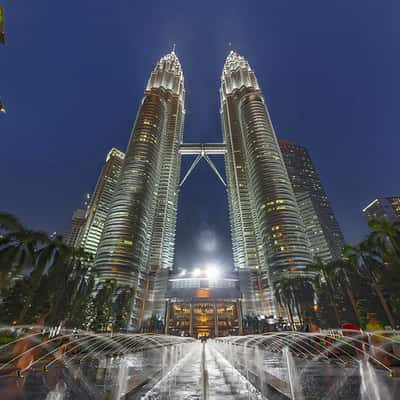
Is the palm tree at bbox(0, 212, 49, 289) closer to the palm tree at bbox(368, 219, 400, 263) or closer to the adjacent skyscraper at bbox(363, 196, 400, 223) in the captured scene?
the palm tree at bbox(368, 219, 400, 263)

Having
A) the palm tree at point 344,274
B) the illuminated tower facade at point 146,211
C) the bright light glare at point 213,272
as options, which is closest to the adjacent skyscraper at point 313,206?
the bright light glare at point 213,272

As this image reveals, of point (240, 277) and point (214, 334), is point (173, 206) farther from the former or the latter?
point (214, 334)

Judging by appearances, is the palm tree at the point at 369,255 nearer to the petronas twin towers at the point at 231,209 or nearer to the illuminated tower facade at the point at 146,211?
the petronas twin towers at the point at 231,209

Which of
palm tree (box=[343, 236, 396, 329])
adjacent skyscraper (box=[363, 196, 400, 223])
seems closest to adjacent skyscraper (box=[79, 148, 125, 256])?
palm tree (box=[343, 236, 396, 329])

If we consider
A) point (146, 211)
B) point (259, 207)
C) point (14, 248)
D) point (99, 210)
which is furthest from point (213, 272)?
point (14, 248)

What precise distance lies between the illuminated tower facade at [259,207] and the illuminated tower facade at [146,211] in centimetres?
4226

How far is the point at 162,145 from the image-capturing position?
16738cm

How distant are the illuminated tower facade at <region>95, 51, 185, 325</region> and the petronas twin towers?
1.56 feet

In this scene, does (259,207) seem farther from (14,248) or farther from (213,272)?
(14,248)

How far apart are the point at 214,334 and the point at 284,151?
134m

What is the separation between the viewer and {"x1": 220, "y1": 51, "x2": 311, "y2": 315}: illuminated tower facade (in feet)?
360

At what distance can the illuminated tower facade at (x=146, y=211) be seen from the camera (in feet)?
377

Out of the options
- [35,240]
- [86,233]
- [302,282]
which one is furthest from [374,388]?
[86,233]

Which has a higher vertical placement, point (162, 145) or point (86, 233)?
point (162, 145)
